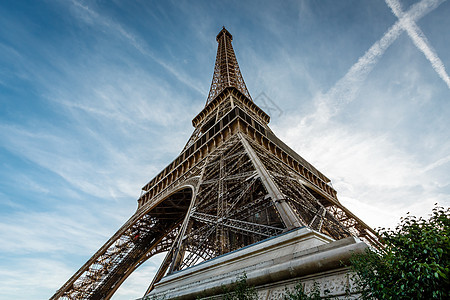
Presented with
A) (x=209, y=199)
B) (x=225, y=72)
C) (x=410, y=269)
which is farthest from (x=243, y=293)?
(x=225, y=72)

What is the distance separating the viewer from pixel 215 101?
100 ft

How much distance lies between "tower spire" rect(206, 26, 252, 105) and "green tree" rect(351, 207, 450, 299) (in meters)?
31.3

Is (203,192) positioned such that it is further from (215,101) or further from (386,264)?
(215,101)

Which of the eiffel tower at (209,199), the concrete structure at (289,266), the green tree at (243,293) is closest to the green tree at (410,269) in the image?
the concrete structure at (289,266)

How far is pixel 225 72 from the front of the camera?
3875cm

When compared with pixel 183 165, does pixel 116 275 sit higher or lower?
lower

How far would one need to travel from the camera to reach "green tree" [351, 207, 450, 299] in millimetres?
2631

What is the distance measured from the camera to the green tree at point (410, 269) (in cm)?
263

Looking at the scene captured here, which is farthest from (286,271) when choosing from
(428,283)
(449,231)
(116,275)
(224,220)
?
(116,275)

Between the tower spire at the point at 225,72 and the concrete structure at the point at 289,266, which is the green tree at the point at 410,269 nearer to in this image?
the concrete structure at the point at 289,266

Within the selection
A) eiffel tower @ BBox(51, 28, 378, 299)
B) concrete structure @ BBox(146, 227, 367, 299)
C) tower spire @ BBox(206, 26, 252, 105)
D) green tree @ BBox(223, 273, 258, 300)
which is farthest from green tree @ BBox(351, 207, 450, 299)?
tower spire @ BBox(206, 26, 252, 105)

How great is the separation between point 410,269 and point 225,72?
3871 cm

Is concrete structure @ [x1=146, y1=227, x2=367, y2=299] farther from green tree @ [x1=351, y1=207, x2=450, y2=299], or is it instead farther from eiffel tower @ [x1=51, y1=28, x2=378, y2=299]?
eiffel tower @ [x1=51, y1=28, x2=378, y2=299]

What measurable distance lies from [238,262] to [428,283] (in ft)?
12.1
